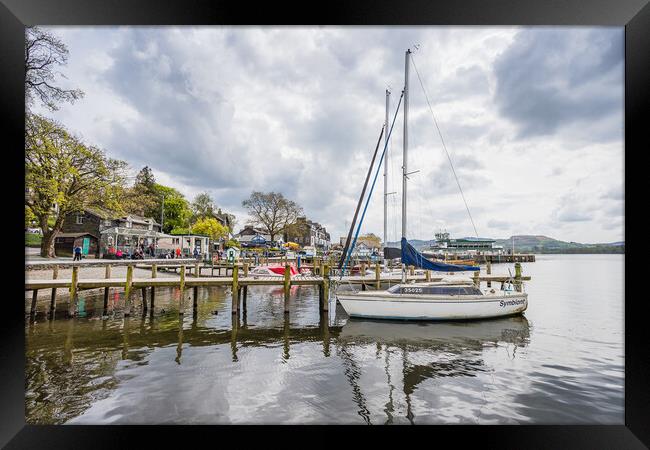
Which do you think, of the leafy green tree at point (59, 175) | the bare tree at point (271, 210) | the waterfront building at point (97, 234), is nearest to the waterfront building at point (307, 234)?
the bare tree at point (271, 210)

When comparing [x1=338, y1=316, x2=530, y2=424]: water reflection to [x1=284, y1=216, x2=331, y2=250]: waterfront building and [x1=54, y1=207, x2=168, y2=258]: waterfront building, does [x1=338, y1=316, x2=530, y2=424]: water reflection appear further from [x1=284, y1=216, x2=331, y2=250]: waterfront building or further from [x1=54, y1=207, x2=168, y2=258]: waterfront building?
[x1=284, y1=216, x2=331, y2=250]: waterfront building

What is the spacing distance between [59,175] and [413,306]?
21088 mm

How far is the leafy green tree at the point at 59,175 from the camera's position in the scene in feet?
55.7

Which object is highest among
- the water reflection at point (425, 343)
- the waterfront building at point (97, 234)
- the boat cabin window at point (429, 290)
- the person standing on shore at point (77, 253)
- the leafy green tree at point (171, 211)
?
the leafy green tree at point (171, 211)

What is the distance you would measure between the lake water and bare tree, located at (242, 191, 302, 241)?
34.9 meters

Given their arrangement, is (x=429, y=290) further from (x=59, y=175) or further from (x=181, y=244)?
(x=181, y=244)

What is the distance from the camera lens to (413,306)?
1215 centimetres

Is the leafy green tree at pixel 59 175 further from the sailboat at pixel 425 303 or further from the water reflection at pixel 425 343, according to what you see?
the water reflection at pixel 425 343

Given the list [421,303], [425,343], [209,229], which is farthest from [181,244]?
[425,343]

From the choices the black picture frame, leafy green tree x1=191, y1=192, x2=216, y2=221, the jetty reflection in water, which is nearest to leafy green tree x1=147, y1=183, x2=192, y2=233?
leafy green tree x1=191, y1=192, x2=216, y2=221

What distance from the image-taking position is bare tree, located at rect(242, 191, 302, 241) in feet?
155
